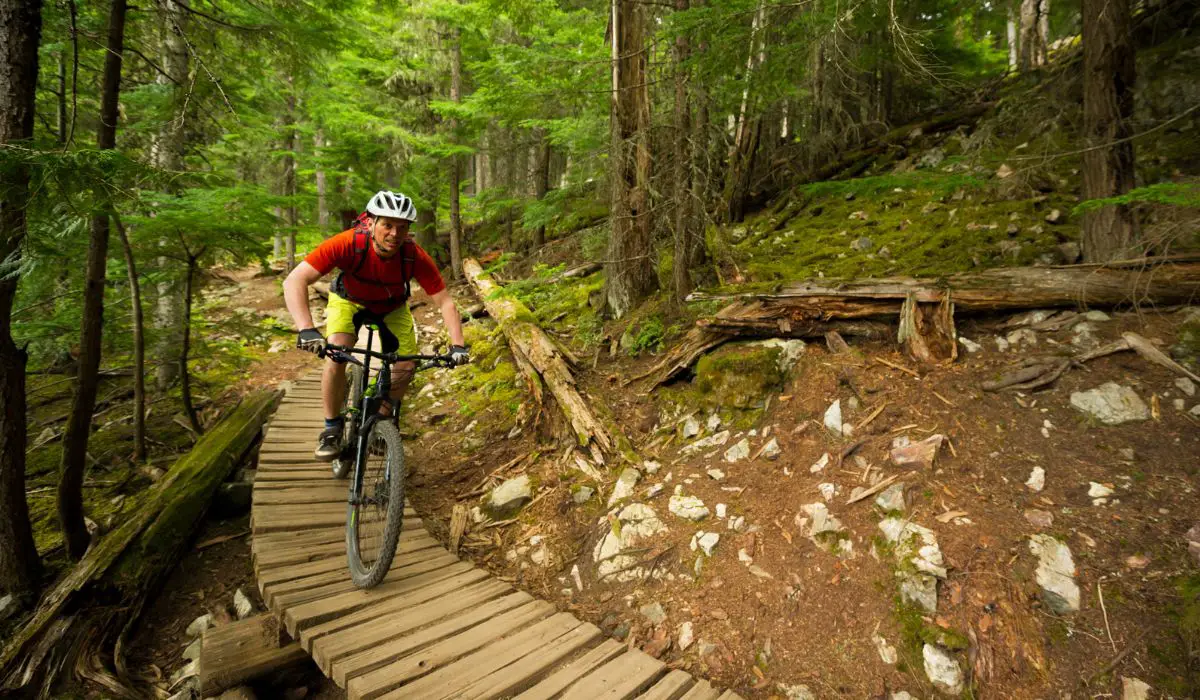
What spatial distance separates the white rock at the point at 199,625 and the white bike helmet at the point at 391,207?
411 cm

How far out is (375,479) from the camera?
398cm

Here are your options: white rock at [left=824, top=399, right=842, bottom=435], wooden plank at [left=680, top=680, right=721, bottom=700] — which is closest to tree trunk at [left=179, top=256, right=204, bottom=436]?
wooden plank at [left=680, top=680, right=721, bottom=700]

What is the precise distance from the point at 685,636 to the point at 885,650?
1.21m

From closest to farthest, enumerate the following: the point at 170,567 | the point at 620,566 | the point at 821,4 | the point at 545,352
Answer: the point at 620,566, the point at 170,567, the point at 821,4, the point at 545,352

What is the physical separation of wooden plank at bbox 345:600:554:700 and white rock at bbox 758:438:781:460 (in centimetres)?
223

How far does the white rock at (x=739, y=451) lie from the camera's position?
4466mm

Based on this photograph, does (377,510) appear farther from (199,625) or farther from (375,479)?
(199,625)

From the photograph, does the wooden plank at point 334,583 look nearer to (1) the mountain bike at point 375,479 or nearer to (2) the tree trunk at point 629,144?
(1) the mountain bike at point 375,479

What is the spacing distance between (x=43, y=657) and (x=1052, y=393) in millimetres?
8032

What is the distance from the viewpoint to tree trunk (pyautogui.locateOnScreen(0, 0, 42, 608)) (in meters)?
3.64

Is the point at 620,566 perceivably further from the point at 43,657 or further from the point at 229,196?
the point at 229,196

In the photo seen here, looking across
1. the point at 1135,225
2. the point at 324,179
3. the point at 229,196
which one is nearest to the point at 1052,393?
the point at 1135,225

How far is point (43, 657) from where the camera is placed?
12.1 feet

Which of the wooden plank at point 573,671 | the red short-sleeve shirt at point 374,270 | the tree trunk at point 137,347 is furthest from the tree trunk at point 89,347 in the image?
the wooden plank at point 573,671
